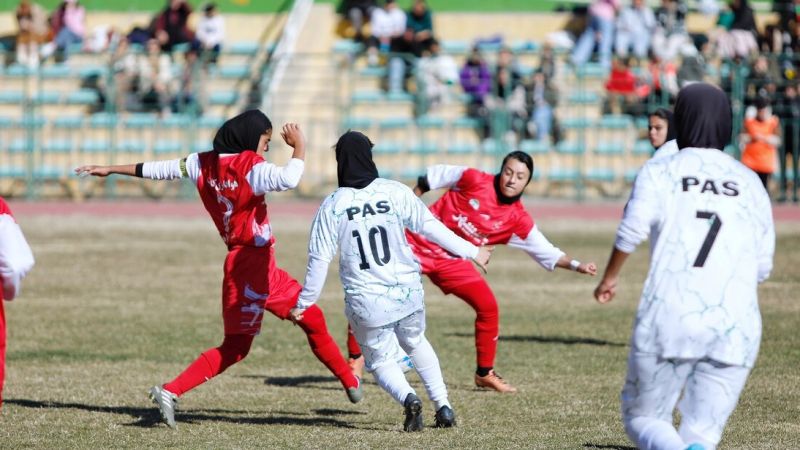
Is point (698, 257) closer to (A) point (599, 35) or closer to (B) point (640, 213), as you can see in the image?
(B) point (640, 213)

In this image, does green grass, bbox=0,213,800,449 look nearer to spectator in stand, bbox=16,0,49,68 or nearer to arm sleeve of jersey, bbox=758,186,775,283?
arm sleeve of jersey, bbox=758,186,775,283

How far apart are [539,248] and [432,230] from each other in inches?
85.9

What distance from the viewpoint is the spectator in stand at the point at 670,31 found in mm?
26891

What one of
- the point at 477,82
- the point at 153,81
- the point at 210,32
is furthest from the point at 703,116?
the point at 210,32

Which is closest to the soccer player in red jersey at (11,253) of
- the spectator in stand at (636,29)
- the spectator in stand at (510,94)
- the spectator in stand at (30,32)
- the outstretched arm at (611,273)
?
the outstretched arm at (611,273)

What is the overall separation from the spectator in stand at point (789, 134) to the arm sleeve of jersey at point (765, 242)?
66.0ft

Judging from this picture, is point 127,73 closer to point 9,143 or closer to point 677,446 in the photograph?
point 9,143

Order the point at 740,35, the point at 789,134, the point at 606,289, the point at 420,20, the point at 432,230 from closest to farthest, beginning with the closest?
the point at 606,289, the point at 432,230, the point at 789,134, the point at 740,35, the point at 420,20

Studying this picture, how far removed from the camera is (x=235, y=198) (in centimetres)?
834

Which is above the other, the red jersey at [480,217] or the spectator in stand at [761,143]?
the red jersey at [480,217]

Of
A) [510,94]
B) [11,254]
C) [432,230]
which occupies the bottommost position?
[510,94]

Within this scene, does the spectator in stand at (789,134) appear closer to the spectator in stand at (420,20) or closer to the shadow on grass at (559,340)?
the spectator in stand at (420,20)

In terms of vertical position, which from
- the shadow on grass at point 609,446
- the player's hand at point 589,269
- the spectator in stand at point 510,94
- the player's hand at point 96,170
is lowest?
the shadow on grass at point 609,446

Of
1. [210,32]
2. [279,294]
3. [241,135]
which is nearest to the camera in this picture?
[241,135]
